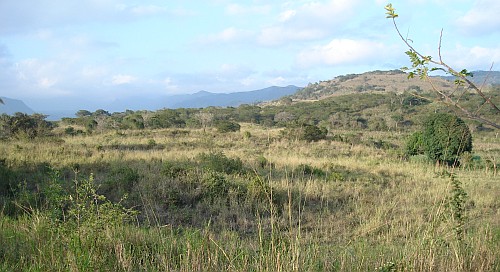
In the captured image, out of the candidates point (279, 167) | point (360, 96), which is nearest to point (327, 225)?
point (279, 167)

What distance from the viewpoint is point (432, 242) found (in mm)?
3182

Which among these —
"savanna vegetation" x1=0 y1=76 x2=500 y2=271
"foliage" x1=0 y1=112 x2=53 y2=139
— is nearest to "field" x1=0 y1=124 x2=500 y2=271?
"savanna vegetation" x1=0 y1=76 x2=500 y2=271

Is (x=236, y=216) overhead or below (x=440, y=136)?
below

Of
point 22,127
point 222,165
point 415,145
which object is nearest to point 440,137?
point 415,145

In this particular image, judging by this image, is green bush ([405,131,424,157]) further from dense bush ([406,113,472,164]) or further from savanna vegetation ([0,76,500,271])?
dense bush ([406,113,472,164])

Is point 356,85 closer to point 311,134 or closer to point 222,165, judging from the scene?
point 311,134

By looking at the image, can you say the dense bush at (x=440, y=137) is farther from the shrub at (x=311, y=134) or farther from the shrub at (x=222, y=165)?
the shrub at (x=311, y=134)

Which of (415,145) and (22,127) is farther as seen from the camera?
(22,127)

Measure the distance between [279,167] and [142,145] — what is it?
10.3m

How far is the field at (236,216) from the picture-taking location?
3148mm

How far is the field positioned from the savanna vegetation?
0.03 metres

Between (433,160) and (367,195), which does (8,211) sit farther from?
(433,160)

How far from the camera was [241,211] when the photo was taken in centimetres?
793

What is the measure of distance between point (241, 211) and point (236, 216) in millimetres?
329
